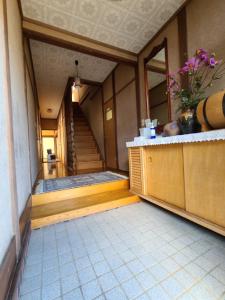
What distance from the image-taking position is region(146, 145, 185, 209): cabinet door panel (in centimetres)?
157

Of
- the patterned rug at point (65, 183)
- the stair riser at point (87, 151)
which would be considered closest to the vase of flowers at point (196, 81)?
the patterned rug at point (65, 183)

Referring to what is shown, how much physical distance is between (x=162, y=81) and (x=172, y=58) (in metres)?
0.34

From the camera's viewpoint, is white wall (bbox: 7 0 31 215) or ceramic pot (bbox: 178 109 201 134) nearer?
white wall (bbox: 7 0 31 215)

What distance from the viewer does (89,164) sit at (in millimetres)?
4336

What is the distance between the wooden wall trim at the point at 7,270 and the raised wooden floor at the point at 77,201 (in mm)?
795

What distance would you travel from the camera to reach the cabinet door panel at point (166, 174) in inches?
61.7

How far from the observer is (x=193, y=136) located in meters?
1.34

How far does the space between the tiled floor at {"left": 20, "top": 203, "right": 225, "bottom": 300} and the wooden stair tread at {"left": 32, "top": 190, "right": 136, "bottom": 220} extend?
196 mm

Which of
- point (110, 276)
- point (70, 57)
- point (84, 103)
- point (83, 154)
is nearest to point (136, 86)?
point (70, 57)

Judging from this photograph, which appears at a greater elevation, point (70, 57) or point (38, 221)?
point (70, 57)

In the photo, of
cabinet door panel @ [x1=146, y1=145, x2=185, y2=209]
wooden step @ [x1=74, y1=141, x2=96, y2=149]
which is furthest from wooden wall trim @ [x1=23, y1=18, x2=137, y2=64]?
wooden step @ [x1=74, y1=141, x2=96, y2=149]

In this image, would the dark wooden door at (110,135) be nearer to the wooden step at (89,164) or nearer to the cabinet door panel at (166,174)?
the wooden step at (89,164)

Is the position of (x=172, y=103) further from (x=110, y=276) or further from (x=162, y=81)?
(x=110, y=276)

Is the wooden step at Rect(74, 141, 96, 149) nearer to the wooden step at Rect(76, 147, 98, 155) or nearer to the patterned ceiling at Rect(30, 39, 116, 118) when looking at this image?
the wooden step at Rect(76, 147, 98, 155)
